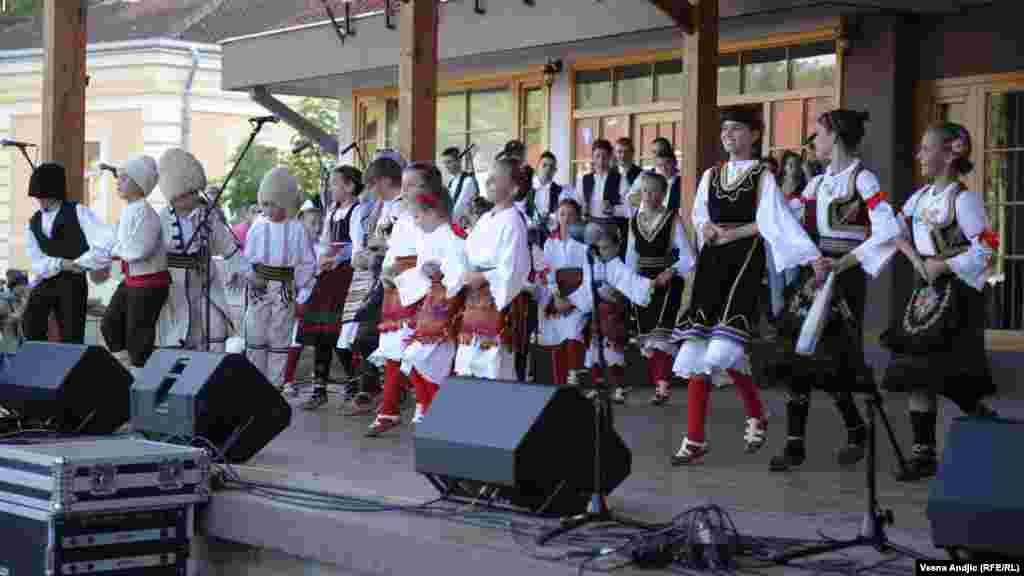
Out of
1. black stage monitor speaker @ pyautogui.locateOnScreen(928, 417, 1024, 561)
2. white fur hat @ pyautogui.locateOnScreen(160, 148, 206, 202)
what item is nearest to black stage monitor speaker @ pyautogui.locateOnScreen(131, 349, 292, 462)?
white fur hat @ pyautogui.locateOnScreen(160, 148, 206, 202)

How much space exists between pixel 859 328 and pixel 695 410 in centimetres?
82

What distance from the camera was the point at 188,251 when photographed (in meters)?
9.66

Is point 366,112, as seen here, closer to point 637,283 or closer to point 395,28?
point 395,28

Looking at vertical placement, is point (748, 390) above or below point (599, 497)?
above

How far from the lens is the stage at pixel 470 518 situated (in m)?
5.26

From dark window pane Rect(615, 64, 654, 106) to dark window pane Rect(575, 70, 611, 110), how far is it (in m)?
0.14

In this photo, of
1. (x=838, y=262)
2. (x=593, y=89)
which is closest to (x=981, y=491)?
(x=838, y=262)

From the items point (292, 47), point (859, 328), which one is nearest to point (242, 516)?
point (859, 328)

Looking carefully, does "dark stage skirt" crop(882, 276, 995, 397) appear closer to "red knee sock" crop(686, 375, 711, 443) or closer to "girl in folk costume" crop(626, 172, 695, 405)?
"red knee sock" crop(686, 375, 711, 443)

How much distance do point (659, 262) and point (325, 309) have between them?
2.10m

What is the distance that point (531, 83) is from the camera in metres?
16.3

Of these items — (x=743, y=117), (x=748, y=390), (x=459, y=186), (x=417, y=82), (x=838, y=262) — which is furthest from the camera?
(x=459, y=186)

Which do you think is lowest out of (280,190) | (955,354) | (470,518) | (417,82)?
(470,518)

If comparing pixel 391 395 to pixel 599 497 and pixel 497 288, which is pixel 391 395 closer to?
pixel 497 288
